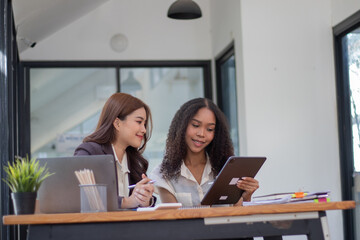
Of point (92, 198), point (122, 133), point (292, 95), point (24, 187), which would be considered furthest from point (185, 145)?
point (292, 95)

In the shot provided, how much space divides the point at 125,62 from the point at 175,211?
191 inches

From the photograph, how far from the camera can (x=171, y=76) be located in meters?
7.10

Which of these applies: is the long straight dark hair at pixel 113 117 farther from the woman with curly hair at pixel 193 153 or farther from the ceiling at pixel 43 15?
the ceiling at pixel 43 15

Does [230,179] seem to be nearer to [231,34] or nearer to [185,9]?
[185,9]

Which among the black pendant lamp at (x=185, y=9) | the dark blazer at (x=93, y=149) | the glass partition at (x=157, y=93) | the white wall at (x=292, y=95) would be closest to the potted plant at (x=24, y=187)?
the dark blazer at (x=93, y=149)

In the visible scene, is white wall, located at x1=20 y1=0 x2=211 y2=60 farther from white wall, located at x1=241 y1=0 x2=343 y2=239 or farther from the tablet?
the tablet

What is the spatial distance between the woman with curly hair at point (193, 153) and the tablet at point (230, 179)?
0.42 m

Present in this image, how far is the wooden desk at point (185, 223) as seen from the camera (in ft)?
7.11

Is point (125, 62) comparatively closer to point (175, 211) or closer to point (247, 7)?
point (247, 7)

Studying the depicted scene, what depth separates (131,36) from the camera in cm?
693

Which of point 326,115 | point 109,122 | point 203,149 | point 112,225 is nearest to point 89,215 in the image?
point 112,225

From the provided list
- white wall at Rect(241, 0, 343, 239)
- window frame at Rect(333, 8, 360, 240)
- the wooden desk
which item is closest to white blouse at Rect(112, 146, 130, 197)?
the wooden desk

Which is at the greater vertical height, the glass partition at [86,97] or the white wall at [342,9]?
the white wall at [342,9]

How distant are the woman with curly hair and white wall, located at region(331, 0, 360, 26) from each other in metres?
2.29
